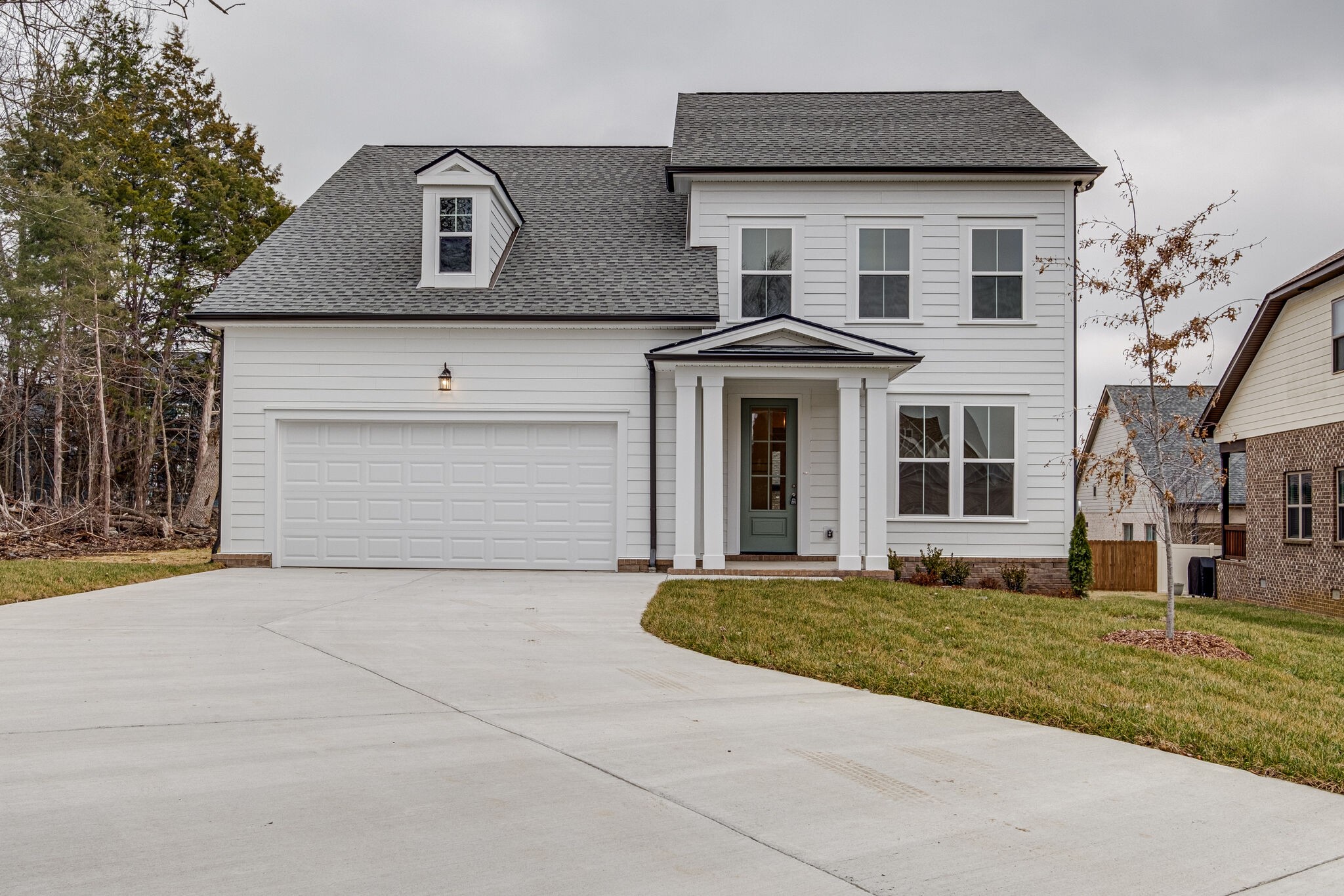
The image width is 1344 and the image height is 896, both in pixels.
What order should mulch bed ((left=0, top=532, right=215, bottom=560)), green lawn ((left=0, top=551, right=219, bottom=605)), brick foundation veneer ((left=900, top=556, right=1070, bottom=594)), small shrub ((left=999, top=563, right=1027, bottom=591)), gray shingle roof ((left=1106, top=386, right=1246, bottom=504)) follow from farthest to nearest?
gray shingle roof ((left=1106, top=386, right=1246, bottom=504)) < mulch bed ((left=0, top=532, right=215, bottom=560)) < brick foundation veneer ((left=900, top=556, right=1070, bottom=594)) < small shrub ((left=999, top=563, right=1027, bottom=591)) < green lawn ((left=0, top=551, right=219, bottom=605))

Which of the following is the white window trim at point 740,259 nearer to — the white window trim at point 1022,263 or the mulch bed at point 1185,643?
the white window trim at point 1022,263

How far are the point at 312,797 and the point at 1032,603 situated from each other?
9.68m

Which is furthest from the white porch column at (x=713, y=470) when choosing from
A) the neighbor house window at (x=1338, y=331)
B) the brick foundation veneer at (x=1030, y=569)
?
the neighbor house window at (x=1338, y=331)

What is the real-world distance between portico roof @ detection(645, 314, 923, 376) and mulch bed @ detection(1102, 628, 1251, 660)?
215 inches

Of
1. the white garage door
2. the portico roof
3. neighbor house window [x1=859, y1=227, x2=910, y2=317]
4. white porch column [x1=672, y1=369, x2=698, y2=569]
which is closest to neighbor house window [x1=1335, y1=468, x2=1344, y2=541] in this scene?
neighbor house window [x1=859, y1=227, x2=910, y2=317]

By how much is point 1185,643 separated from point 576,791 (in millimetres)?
6308

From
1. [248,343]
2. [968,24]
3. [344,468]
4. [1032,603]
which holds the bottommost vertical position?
[1032,603]

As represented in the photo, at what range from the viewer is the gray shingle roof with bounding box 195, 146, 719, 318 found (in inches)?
576

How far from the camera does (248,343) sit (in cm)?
1466

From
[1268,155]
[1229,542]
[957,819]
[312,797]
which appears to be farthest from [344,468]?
[1268,155]

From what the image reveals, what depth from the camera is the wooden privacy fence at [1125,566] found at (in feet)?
77.3

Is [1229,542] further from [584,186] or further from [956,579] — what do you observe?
[584,186]

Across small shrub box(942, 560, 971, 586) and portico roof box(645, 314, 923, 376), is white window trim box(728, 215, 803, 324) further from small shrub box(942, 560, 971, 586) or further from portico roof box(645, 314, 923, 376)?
small shrub box(942, 560, 971, 586)

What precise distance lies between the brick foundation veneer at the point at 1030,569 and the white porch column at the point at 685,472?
3590mm
